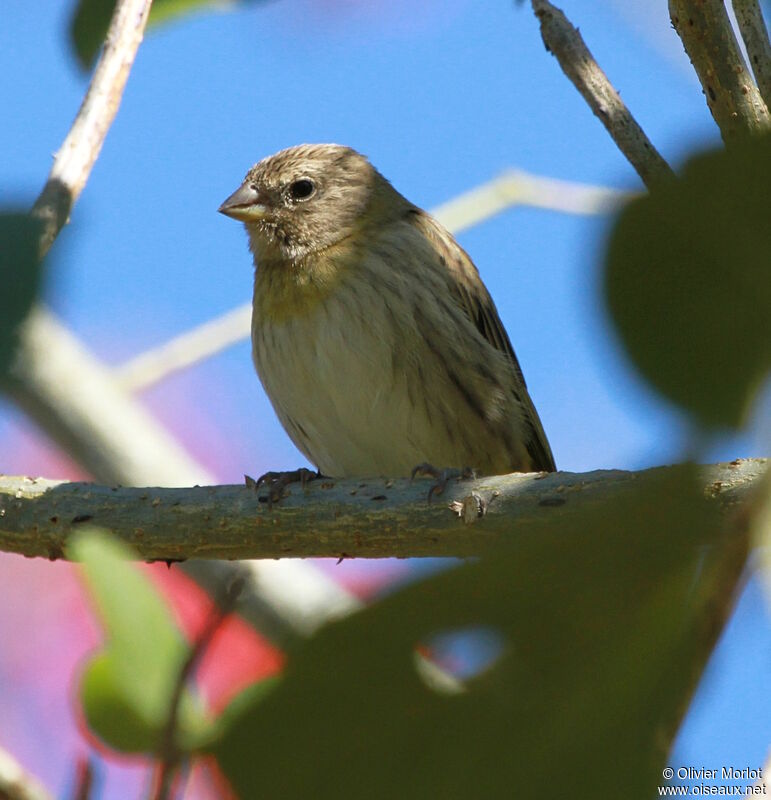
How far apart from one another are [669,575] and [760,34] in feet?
Answer: 6.96

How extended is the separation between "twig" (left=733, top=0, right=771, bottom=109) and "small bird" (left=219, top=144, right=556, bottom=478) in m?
2.07

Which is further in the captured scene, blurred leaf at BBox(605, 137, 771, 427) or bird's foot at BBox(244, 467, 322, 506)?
bird's foot at BBox(244, 467, 322, 506)

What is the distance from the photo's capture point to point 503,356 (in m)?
4.80

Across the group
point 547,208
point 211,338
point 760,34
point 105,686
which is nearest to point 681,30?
point 760,34

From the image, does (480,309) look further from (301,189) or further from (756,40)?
(756,40)

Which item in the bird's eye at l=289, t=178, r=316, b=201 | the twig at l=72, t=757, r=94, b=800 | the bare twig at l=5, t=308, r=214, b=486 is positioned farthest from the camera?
the bird's eye at l=289, t=178, r=316, b=201

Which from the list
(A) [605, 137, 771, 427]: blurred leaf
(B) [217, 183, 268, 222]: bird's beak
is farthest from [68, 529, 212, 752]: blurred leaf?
(B) [217, 183, 268, 222]: bird's beak

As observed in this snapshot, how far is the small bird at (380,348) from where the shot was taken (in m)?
4.37

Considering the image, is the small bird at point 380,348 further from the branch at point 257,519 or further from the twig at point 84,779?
the twig at point 84,779

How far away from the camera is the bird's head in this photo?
16.1ft

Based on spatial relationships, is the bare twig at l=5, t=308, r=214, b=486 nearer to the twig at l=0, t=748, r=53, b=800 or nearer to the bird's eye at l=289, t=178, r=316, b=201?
the bird's eye at l=289, t=178, r=316, b=201

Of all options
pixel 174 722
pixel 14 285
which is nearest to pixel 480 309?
pixel 14 285

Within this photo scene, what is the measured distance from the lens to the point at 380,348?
4.34 m

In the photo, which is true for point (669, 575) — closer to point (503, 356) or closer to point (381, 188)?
point (503, 356)
